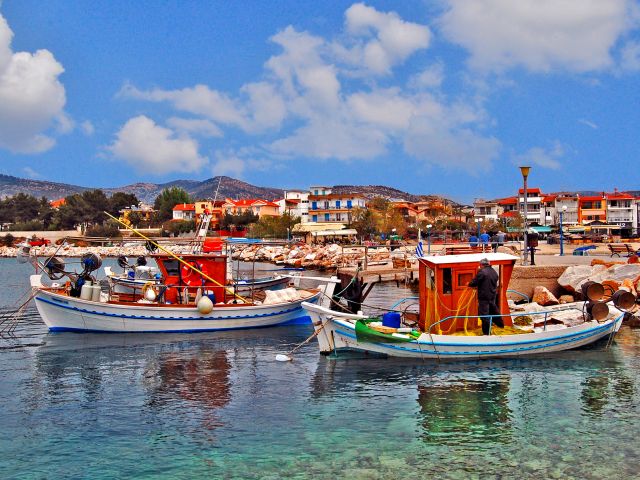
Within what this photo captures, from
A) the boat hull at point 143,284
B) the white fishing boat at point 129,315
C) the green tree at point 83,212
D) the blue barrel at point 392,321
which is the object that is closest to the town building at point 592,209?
the boat hull at point 143,284

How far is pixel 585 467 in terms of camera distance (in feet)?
33.1

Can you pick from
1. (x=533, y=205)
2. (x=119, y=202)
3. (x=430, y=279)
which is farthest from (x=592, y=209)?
(x=430, y=279)

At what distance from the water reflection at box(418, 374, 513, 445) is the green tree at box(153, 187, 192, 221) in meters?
125

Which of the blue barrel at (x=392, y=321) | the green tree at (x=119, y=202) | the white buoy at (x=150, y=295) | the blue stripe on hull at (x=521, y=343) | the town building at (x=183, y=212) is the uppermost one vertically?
the green tree at (x=119, y=202)

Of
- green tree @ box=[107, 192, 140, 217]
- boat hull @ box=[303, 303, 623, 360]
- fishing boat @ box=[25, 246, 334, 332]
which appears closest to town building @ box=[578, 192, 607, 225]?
green tree @ box=[107, 192, 140, 217]

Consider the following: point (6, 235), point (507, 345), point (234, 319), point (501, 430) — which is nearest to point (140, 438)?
point (501, 430)

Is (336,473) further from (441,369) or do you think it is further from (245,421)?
(441,369)

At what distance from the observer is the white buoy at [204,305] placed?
22.2m

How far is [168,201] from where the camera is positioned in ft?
458

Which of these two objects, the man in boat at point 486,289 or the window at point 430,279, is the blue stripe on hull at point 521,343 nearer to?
the man in boat at point 486,289

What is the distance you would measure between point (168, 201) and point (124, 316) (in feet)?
394

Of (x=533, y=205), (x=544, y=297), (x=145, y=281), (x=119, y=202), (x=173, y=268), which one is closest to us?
(x=544, y=297)

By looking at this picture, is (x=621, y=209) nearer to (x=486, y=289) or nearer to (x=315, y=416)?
(x=486, y=289)

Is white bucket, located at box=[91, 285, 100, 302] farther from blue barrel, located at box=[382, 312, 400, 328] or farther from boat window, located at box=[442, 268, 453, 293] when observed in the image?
boat window, located at box=[442, 268, 453, 293]
